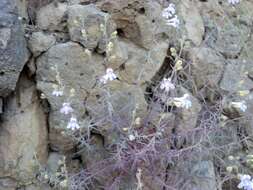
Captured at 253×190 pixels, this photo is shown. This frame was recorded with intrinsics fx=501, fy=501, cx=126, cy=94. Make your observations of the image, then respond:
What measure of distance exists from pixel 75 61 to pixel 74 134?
37 centimetres

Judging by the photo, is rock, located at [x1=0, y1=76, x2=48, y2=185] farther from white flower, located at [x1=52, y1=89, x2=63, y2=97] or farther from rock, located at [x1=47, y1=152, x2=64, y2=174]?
white flower, located at [x1=52, y1=89, x2=63, y2=97]

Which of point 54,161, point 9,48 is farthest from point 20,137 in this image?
point 9,48

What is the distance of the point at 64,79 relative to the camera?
99.8 inches

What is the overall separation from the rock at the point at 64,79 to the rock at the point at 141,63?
0.58 ft

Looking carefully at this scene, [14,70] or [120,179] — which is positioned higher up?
[14,70]

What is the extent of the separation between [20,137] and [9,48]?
454 mm

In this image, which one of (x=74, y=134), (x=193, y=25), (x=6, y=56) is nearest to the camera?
(x=6, y=56)

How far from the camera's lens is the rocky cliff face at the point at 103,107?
94.3 inches

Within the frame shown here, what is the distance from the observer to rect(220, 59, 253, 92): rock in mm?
2914

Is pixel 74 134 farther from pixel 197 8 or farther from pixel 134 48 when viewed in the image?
pixel 197 8

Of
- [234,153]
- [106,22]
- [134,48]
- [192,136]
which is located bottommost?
[234,153]

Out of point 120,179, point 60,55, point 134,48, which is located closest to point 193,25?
point 134,48

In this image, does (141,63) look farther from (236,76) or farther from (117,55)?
(236,76)

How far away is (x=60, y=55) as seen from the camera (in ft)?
8.30
